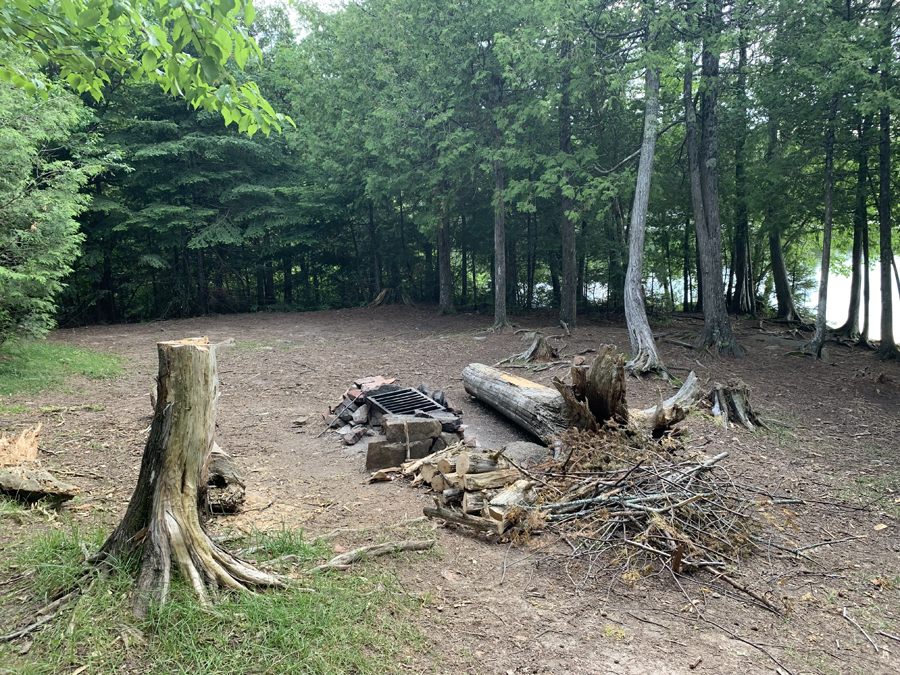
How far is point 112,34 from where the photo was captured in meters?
3.85

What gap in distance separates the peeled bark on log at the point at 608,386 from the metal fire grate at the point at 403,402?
211 centimetres

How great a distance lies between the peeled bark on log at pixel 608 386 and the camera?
16.9ft

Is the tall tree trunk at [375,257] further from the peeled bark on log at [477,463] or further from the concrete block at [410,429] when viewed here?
the peeled bark on log at [477,463]

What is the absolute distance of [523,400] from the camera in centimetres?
661

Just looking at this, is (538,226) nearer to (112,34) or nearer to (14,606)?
(112,34)

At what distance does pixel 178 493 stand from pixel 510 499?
2.31 m

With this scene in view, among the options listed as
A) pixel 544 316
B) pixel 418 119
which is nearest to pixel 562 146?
pixel 418 119

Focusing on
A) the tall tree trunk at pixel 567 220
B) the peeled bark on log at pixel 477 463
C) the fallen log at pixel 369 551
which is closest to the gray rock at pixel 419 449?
the peeled bark on log at pixel 477 463

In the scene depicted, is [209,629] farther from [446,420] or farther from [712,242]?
[712,242]

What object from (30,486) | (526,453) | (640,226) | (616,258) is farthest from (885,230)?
(30,486)

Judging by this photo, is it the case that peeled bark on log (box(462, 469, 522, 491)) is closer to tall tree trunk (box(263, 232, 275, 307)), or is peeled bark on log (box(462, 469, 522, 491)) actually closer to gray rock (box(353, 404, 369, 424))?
gray rock (box(353, 404, 369, 424))

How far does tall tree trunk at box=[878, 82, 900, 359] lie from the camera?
11.2 meters

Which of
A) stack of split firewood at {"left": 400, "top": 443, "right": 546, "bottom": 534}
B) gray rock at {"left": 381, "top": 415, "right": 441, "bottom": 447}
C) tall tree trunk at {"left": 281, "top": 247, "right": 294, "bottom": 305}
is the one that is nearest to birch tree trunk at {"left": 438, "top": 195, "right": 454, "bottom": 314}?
tall tree trunk at {"left": 281, "top": 247, "right": 294, "bottom": 305}

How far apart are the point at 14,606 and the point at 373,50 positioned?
1669 cm
